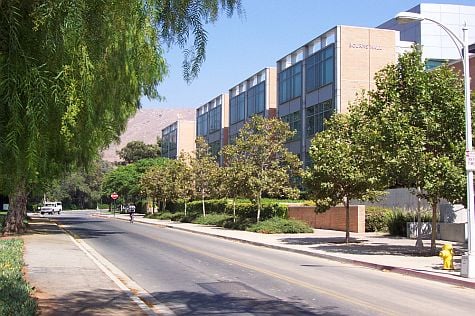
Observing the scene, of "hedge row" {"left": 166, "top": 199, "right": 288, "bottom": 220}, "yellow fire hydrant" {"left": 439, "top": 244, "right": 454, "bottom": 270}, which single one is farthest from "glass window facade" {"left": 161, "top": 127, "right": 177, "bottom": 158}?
"yellow fire hydrant" {"left": 439, "top": 244, "right": 454, "bottom": 270}

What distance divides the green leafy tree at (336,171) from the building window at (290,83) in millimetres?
30356

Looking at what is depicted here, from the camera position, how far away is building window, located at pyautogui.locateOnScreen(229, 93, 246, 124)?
75.8m

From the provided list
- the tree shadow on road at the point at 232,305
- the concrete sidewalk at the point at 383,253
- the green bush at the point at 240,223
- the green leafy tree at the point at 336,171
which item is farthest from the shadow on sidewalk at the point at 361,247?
the tree shadow on road at the point at 232,305

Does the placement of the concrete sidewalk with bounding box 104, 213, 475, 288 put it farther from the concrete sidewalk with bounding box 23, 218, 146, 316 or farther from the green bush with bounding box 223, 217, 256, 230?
the concrete sidewalk with bounding box 23, 218, 146, 316

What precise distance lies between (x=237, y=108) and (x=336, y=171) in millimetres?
52004

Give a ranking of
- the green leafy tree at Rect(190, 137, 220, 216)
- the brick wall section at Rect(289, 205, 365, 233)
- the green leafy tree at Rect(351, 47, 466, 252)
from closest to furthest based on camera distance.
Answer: the green leafy tree at Rect(351, 47, 466, 252) < the brick wall section at Rect(289, 205, 365, 233) < the green leafy tree at Rect(190, 137, 220, 216)

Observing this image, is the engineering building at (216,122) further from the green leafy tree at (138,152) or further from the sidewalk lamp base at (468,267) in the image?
the sidewalk lamp base at (468,267)

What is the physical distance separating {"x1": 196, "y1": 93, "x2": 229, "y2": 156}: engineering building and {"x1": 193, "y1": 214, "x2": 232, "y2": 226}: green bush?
113ft

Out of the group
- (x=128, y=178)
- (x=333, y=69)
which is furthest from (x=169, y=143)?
(x=333, y=69)

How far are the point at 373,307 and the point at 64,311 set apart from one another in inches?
214

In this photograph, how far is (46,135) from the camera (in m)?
5.27

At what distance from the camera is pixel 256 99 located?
232 ft

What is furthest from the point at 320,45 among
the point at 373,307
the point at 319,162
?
the point at 373,307

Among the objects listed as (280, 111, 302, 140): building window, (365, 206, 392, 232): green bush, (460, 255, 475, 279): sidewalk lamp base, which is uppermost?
(280, 111, 302, 140): building window
